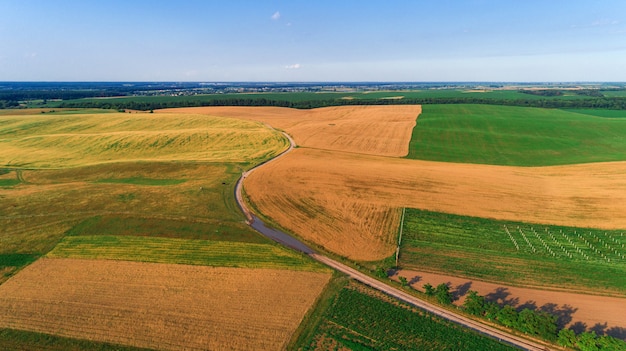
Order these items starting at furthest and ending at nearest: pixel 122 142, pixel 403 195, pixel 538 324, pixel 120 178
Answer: pixel 122 142 → pixel 120 178 → pixel 403 195 → pixel 538 324

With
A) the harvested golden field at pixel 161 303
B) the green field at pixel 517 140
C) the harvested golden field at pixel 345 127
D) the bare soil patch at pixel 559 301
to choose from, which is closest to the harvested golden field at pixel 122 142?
the harvested golden field at pixel 345 127

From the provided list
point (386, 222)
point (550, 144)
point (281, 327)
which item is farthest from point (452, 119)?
point (281, 327)

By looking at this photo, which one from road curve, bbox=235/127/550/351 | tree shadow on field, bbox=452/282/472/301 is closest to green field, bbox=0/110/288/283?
road curve, bbox=235/127/550/351

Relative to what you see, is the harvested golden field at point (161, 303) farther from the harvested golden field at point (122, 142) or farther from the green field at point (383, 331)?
the harvested golden field at point (122, 142)

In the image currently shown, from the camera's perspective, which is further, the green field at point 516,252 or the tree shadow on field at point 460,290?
the green field at point 516,252

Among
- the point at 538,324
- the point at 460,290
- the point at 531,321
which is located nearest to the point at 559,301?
the point at 538,324

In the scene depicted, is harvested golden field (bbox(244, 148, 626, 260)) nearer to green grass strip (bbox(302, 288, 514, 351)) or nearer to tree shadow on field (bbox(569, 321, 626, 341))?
green grass strip (bbox(302, 288, 514, 351))

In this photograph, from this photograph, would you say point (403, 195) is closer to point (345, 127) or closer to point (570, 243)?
point (570, 243)
